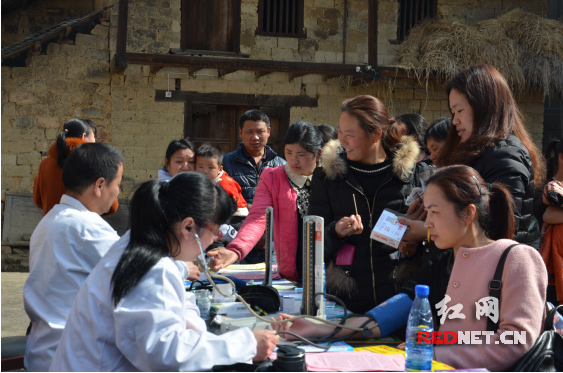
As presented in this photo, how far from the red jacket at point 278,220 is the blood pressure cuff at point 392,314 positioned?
3.96 ft

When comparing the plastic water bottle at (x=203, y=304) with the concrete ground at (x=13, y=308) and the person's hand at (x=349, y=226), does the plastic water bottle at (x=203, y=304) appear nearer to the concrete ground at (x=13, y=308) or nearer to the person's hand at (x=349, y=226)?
the person's hand at (x=349, y=226)

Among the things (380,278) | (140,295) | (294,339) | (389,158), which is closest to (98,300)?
(140,295)

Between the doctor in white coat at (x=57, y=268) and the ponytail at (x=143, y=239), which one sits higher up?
the ponytail at (x=143, y=239)

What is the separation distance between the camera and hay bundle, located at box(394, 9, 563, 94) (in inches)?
408

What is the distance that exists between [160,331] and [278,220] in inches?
82.5

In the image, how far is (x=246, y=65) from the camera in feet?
32.2

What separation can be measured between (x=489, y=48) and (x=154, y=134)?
5670 mm

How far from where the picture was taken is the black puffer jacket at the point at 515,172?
8.50ft

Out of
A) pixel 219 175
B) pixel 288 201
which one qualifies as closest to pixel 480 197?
pixel 288 201

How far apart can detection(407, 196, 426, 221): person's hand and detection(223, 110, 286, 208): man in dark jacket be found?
103 inches

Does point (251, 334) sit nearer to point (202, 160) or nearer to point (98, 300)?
point (98, 300)

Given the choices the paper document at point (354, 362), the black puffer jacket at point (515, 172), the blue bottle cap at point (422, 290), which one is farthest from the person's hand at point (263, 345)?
the black puffer jacket at point (515, 172)

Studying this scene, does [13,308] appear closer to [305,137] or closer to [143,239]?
[305,137]

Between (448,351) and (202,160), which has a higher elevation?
(202,160)
